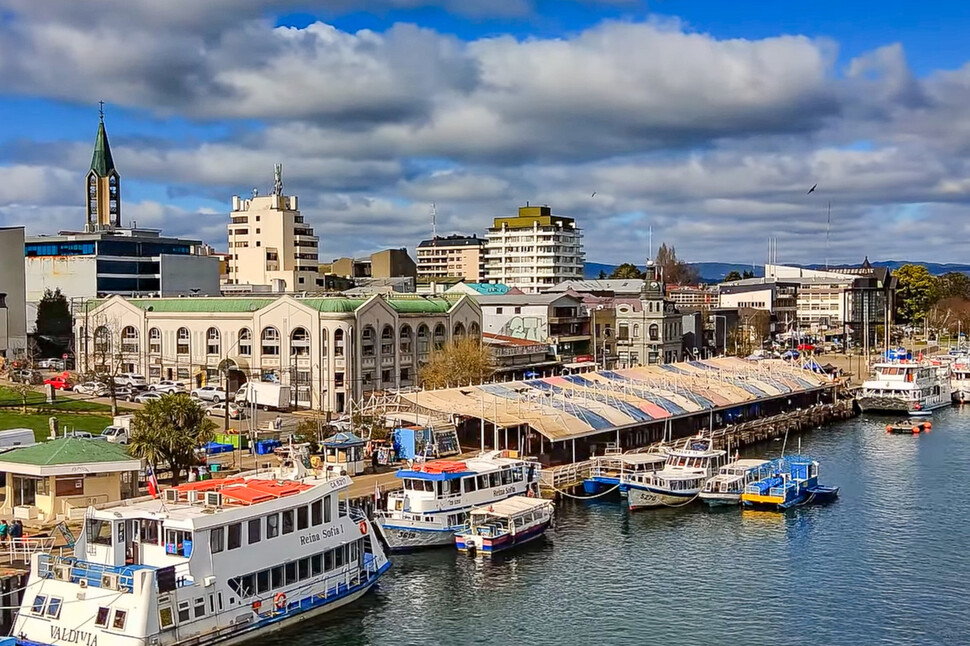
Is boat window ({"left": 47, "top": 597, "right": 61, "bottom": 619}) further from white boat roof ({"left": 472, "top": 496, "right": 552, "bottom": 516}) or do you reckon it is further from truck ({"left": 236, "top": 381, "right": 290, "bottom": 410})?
truck ({"left": 236, "top": 381, "right": 290, "bottom": 410})

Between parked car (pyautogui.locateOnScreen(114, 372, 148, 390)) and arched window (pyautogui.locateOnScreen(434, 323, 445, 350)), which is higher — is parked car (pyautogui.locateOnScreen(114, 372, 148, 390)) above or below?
below

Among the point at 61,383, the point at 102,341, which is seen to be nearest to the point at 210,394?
the point at 61,383

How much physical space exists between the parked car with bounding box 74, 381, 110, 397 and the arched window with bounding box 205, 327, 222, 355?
1018 cm

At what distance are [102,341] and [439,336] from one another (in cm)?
3321

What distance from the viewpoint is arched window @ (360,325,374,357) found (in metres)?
86.4

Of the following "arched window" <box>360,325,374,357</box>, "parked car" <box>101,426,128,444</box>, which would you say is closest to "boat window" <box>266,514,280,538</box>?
"parked car" <box>101,426,128,444</box>

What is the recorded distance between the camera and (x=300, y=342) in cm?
8725

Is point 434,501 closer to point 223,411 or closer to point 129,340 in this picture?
point 223,411

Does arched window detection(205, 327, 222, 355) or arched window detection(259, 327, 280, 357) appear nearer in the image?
arched window detection(259, 327, 280, 357)

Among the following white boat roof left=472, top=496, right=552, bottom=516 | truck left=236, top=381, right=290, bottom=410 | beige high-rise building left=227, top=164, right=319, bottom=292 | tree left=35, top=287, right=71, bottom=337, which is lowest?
white boat roof left=472, top=496, right=552, bottom=516

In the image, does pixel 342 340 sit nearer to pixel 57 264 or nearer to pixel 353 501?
pixel 353 501

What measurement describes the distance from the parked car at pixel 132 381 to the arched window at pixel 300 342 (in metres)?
13.7

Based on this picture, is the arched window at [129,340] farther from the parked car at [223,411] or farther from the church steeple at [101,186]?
the church steeple at [101,186]

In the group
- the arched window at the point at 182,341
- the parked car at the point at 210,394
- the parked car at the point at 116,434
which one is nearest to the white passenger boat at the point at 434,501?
the parked car at the point at 116,434
